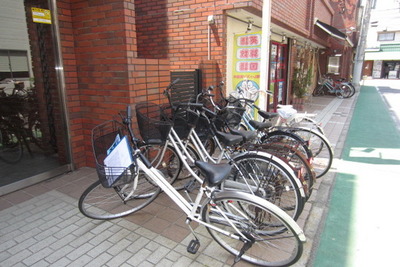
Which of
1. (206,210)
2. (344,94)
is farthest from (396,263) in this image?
(344,94)

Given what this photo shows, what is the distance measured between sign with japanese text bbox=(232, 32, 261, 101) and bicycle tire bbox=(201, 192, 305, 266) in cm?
315

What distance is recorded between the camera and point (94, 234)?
8.63 feet

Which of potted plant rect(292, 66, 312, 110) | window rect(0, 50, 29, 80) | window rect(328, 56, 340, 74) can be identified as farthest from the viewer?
window rect(328, 56, 340, 74)

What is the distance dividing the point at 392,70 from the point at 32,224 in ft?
146

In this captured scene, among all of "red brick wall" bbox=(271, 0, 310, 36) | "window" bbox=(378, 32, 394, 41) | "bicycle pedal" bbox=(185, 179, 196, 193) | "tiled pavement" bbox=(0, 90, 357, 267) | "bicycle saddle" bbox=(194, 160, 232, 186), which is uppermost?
"window" bbox=(378, 32, 394, 41)

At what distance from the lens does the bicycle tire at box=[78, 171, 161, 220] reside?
289cm

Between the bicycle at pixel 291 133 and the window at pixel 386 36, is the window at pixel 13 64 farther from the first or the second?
the window at pixel 386 36

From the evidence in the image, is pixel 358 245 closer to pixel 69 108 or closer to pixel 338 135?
pixel 69 108

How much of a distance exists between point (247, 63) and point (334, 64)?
587 inches

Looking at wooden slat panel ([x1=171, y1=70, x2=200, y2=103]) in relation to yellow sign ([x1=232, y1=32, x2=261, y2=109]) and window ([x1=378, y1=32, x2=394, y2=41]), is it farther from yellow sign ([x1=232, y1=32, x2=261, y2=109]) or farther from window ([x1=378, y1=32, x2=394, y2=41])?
window ([x1=378, y1=32, x2=394, y2=41])

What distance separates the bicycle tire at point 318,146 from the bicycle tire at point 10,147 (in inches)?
145

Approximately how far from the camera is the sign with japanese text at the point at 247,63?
5.16m

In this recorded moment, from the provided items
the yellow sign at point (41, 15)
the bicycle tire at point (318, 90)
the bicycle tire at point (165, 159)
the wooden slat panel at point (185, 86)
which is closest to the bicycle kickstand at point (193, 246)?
the bicycle tire at point (165, 159)

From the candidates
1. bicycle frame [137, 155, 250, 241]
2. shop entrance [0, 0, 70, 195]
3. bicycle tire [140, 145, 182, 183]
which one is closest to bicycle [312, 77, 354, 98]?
bicycle tire [140, 145, 182, 183]
